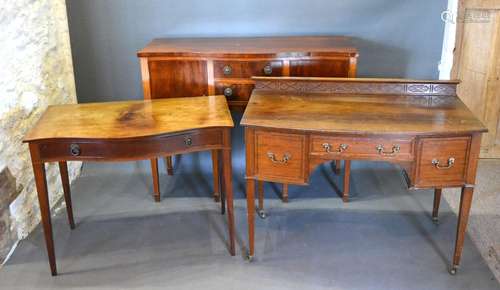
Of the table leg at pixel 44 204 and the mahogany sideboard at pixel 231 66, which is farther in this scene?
the mahogany sideboard at pixel 231 66

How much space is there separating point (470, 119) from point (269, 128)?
0.85m

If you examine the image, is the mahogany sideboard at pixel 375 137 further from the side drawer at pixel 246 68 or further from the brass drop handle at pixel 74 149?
the brass drop handle at pixel 74 149

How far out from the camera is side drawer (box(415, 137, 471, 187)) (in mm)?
2074

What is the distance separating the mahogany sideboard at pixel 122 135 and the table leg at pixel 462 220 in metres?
1.02

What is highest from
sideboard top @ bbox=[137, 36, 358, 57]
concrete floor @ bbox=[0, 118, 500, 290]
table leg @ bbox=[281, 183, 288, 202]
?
sideboard top @ bbox=[137, 36, 358, 57]

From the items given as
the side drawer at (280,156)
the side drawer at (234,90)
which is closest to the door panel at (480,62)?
the side drawer at (234,90)

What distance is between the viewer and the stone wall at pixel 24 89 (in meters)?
2.46

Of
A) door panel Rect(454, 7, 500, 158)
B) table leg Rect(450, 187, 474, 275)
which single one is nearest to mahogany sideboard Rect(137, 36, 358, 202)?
table leg Rect(450, 187, 474, 275)

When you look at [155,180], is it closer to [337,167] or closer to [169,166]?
[169,166]

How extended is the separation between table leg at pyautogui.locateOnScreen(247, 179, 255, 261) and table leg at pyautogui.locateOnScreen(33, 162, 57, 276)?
2.92 ft

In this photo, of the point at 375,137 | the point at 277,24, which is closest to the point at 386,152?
the point at 375,137

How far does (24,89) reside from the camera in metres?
2.65

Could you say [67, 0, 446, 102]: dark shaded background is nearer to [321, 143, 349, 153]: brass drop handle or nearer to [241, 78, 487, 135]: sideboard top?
[241, 78, 487, 135]: sideboard top

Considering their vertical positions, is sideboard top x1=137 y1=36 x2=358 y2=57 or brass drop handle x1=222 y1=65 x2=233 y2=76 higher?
sideboard top x1=137 y1=36 x2=358 y2=57
